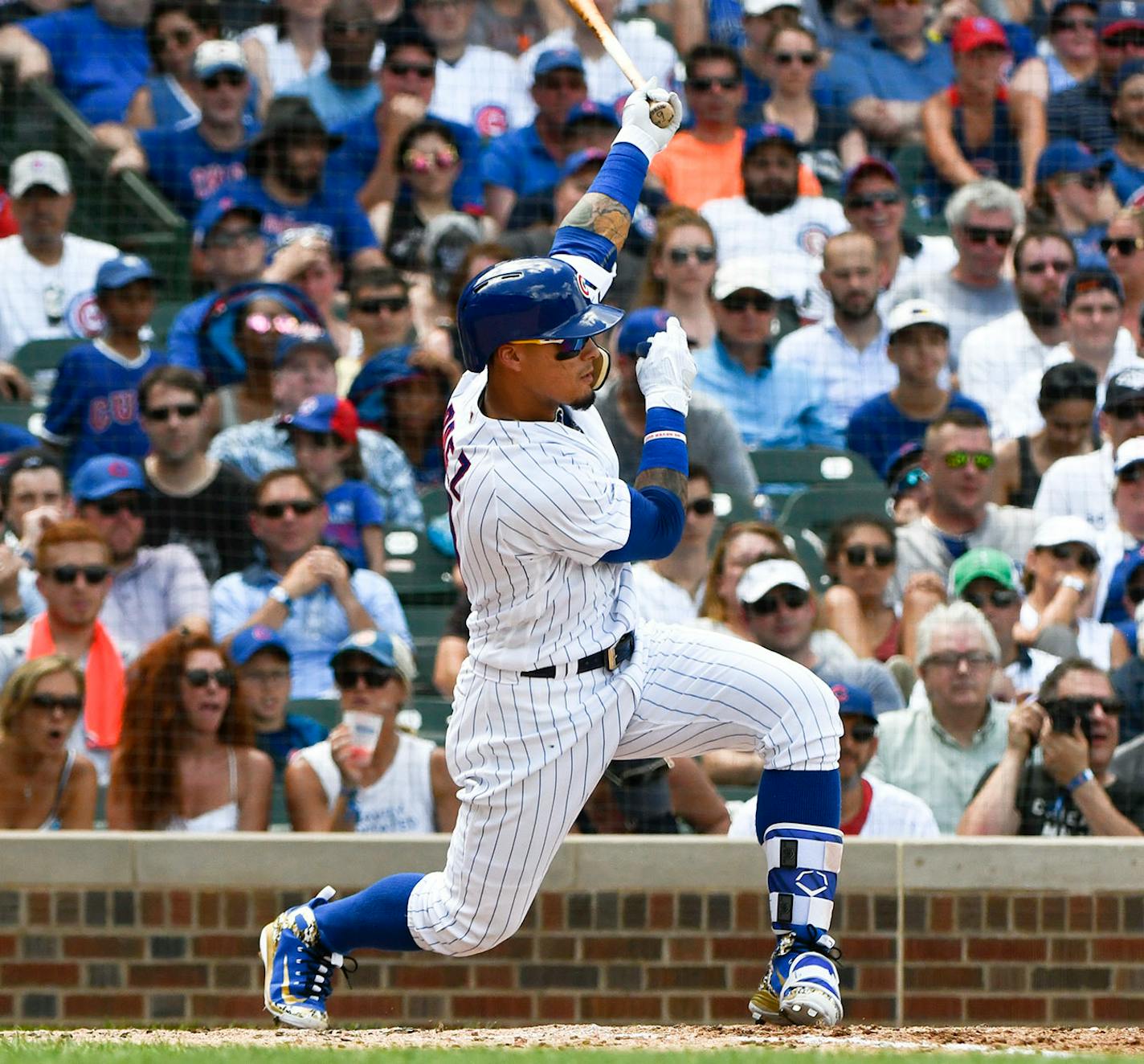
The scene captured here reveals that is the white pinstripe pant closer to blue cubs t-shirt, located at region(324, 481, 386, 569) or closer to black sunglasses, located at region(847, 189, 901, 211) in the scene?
blue cubs t-shirt, located at region(324, 481, 386, 569)

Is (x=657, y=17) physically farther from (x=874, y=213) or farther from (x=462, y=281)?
(x=462, y=281)

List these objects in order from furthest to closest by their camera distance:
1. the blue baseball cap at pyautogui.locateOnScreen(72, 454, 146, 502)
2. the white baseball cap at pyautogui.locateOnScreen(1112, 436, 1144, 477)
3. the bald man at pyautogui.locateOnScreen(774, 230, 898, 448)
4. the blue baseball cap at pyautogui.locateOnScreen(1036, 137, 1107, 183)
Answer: the blue baseball cap at pyautogui.locateOnScreen(1036, 137, 1107, 183)
the bald man at pyautogui.locateOnScreen(774, 230, 898, 448)
the white baseball cap at pyautogui.locateOnScreen(1112, 436, 1144, 477)
the blue baseball cap at pyautogui.locateOnScreen(72, 454, 146, 502)

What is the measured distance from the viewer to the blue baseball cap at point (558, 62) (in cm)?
884

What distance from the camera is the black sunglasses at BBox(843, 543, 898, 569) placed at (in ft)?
22.0

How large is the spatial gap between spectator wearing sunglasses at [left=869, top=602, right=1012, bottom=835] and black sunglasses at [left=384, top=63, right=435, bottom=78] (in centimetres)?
392

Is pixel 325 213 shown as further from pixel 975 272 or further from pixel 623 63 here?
pixel 623 63

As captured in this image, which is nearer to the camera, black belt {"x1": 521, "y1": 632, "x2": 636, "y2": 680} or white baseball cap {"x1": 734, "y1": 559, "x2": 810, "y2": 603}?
black belt {"x1": 521, "y1": 632, "x2": 636, "y2": 680}

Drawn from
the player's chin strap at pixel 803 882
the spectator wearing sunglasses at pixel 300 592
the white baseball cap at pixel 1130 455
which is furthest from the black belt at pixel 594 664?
the white baseball cap at pixel 1130 455

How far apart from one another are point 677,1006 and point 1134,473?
8.01ft

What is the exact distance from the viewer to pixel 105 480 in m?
6.69

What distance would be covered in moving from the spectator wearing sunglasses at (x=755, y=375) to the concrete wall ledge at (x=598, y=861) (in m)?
2.25

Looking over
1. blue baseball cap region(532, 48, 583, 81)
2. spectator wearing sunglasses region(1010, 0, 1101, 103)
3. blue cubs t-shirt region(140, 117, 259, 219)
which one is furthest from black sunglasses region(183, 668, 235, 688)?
spectator wearing sunglasses region(1010, 0, 1101, 103)

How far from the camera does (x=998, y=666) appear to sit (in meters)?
6.55

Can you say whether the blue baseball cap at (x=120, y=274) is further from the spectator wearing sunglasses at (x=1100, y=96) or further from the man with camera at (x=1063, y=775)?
the spectator wearing sunglasses at (x=1100, y=96)
